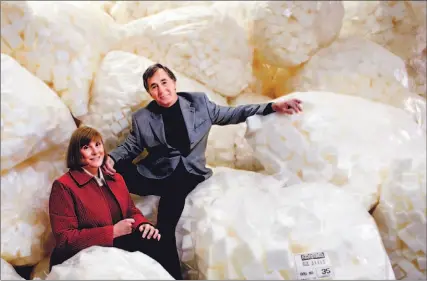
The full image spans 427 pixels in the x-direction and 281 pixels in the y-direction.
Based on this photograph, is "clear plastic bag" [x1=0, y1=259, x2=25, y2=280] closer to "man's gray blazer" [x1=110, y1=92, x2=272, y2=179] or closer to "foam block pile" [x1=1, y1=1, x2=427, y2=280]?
"foam block pile" [x1=1, y1=1, x2=427, y2=280]

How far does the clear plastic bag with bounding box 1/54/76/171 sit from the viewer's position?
4.24 feet

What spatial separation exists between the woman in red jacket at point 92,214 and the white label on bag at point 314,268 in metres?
0.35

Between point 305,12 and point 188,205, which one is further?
point 305,12

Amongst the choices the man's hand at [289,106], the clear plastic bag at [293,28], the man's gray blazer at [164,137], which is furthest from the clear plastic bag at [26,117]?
the clear plastic bag at [293,28]

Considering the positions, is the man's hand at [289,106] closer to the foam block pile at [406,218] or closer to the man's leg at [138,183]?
the foam block pile at [406,218]

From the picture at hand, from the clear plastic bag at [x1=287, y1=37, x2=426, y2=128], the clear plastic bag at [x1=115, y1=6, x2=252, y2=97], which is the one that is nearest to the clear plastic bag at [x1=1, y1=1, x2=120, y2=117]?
the clear plastic bag at [x1=115, y1=6, x2=252, y2=97]

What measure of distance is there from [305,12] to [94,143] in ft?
3.31

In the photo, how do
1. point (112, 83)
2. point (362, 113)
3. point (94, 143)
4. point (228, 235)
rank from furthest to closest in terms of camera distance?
point (112, 83) < point (362, 113) < point (94, 143) < point (228, 235)

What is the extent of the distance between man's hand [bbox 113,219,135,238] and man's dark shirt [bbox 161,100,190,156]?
333 millimetres

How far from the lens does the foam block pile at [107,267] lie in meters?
0.94

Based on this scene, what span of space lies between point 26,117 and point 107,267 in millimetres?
607

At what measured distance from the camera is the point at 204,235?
1.12 m

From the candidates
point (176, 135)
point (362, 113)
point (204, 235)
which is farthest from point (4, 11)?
point (362, 113)

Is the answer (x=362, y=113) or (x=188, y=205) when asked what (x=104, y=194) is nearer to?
(x=188, y=205)
